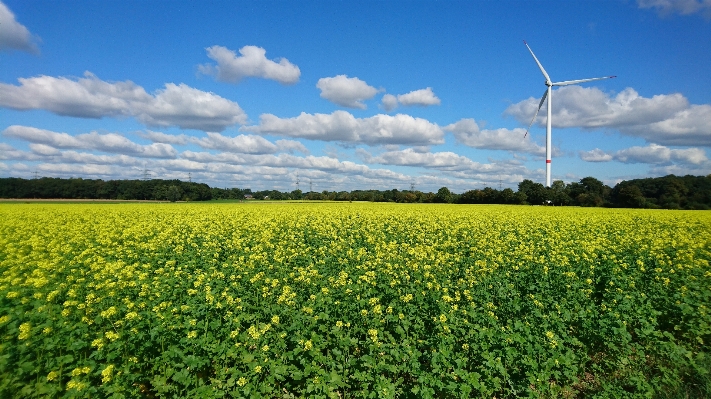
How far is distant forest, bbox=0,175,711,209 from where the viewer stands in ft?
232

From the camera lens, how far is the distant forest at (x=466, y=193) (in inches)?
2783

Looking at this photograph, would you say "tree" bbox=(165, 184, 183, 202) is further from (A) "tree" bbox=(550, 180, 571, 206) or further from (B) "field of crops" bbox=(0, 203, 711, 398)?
(A) "tree" bbox=(550, 180, 571, 206)

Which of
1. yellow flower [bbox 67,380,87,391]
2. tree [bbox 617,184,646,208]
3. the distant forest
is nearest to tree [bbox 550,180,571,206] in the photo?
the distant forest

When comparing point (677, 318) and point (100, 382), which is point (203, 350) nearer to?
point (100, 382)

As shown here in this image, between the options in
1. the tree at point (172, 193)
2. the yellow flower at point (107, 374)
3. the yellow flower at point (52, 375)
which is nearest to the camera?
the yellow flower at point (107, 374)

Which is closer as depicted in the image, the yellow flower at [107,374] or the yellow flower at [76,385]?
the yellow flower at [76,385]

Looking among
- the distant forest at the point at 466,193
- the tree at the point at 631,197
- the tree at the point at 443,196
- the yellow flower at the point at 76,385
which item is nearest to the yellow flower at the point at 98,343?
the yellow flower at the point at 76,385

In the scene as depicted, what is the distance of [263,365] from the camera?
6.30 m

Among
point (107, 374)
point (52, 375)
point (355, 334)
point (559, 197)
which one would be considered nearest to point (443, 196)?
point (559, 197)

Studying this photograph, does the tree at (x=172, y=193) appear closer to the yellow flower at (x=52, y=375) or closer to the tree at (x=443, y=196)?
the tree at (x=443, y=196)

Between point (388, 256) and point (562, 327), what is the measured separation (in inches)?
270

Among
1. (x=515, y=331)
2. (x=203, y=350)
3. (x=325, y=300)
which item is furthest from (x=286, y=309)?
→ (x=515, y=331)

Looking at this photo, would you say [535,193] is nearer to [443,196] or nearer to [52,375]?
[443,196]

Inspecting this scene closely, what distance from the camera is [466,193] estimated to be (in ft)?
297
